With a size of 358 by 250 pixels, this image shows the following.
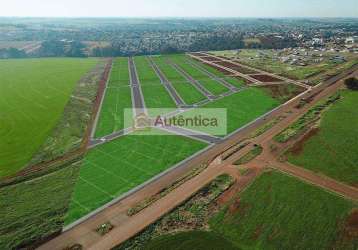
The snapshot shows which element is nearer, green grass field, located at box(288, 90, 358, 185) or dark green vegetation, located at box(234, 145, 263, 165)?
green grass field, located at box(288, 90, 358, 185)

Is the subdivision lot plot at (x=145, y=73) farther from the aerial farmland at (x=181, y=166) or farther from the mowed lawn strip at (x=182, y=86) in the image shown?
the aerial farmland at (x=181, y=166)

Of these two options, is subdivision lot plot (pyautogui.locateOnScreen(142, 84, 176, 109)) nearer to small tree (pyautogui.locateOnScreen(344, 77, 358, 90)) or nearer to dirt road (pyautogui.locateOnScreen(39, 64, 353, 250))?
dirt road (pyautogui.locateOnScreen(39, 64, 353, 250))

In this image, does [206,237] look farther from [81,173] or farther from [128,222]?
[81,173]

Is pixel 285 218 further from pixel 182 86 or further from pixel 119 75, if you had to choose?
pixel 119 75

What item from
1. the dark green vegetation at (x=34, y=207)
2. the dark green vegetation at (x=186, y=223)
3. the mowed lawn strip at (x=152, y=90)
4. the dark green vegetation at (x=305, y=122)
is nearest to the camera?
the dark green vegetation at (x=186, y=223)

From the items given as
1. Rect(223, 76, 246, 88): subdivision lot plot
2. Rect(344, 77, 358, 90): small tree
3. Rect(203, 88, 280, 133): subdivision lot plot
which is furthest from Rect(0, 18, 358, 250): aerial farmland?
Rect(223, 76, 246, 88): subdivision lot plot

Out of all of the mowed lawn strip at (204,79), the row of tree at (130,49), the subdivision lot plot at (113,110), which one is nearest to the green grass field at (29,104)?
the subdivision lot plot at (113,110)
